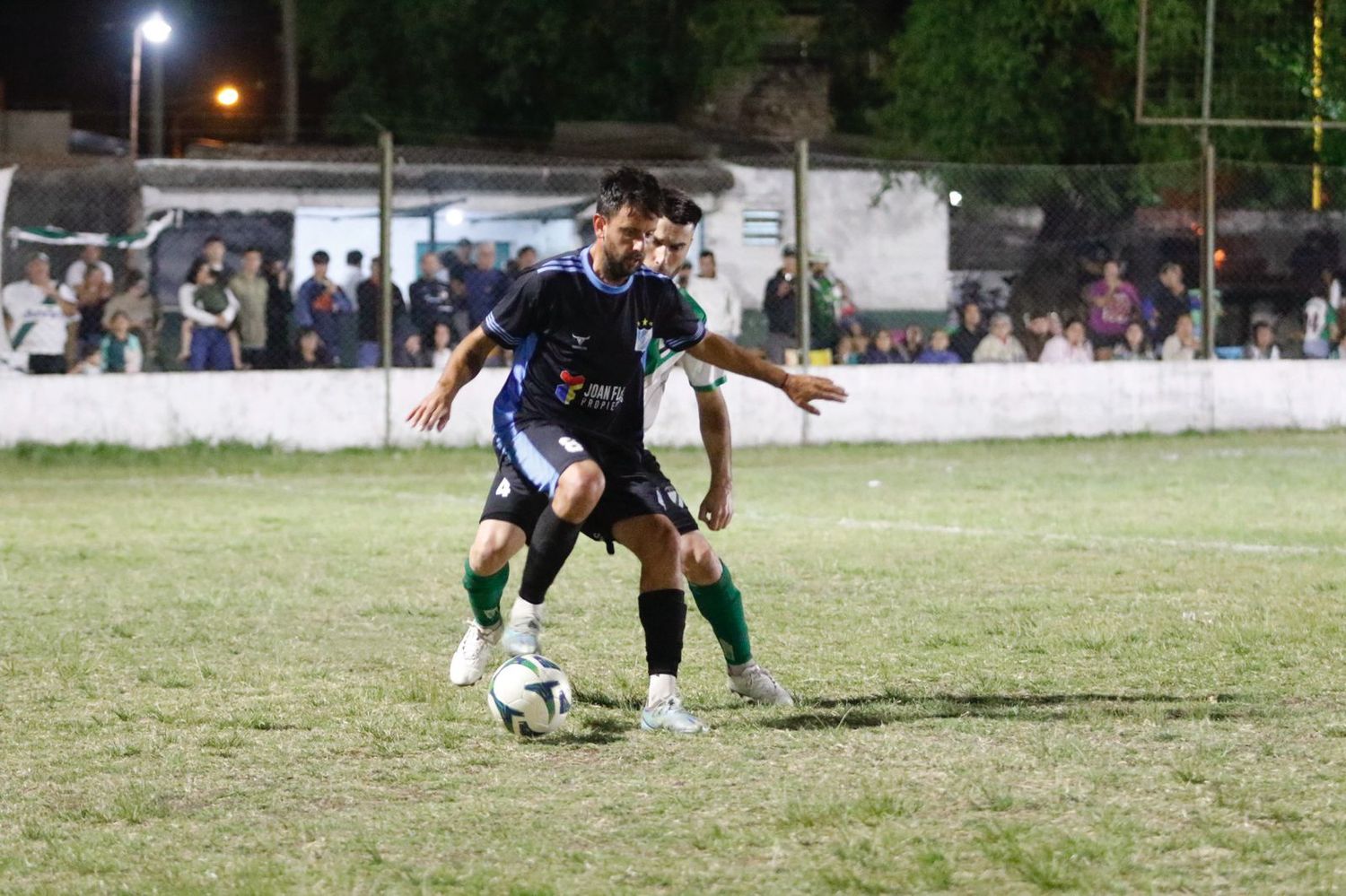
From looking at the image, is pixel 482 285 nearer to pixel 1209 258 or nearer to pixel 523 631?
pixel 1209 258

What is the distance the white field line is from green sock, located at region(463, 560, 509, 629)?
206 inches

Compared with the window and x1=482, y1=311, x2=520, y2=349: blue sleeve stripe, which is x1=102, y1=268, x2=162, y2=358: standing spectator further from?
x1=482, y1=311, x2=520, y2=349: blue sleeve stripe

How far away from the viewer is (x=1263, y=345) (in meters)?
20.5

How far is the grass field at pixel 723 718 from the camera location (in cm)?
440

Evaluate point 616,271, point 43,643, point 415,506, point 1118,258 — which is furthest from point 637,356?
point 1118,258

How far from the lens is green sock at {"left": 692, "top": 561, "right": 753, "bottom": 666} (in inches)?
255

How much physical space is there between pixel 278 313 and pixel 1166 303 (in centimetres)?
859

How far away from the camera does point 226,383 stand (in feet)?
58.0

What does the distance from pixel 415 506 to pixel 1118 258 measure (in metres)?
8.51

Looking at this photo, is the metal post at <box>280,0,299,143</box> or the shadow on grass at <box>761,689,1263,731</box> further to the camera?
the metal post at <box>280,0,299,143</box>

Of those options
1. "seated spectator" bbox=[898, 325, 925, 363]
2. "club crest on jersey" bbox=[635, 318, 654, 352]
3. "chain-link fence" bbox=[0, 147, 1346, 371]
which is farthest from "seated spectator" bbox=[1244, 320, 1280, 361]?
"club crest on jersey" bbox=[635, 318, 654, 352]

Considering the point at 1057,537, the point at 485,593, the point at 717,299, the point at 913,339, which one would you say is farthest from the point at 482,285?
the point at 485,593

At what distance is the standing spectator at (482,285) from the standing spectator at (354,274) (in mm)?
910

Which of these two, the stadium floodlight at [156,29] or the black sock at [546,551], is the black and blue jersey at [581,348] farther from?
the stadium floodlight at [156,29]
